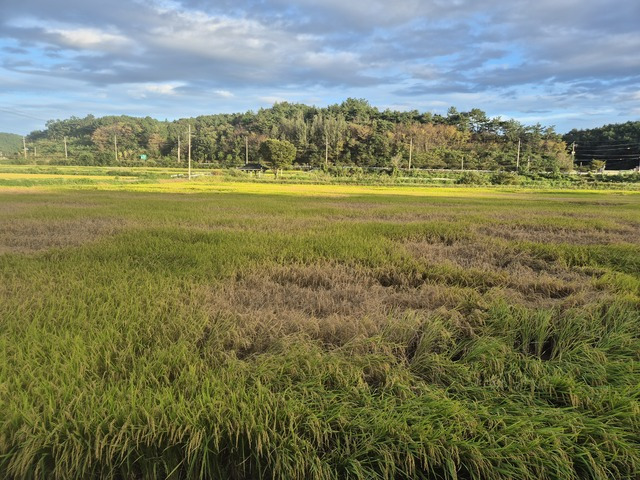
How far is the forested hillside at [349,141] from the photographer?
71.9 m

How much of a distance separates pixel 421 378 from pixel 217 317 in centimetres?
179

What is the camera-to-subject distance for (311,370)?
107 inches

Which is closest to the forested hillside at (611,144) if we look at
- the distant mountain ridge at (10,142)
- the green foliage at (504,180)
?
the green foliage at (504,180)

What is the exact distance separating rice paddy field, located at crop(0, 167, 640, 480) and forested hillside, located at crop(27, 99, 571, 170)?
63968 millimetres

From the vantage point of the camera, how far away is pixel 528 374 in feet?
9.81

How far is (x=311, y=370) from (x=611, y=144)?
9055 centimetres

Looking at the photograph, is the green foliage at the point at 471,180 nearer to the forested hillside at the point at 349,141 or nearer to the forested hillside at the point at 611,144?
the forested hillside at the point at 349,141

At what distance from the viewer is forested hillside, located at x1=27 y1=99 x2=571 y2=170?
71.9 meters

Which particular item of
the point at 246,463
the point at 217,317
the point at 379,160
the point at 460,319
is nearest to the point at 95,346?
the point at 217,317

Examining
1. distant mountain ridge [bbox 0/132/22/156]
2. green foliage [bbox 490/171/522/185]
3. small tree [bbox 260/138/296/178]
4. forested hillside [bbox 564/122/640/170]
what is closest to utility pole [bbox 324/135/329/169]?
small tree [bbox 260/138/296/178]

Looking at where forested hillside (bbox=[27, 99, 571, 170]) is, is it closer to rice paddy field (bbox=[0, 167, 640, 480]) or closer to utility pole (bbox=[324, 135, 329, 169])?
utility pole (bbox=[324, 135, 329, 169])

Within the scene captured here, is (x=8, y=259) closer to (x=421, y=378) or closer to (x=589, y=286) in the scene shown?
(x=421, y=378)

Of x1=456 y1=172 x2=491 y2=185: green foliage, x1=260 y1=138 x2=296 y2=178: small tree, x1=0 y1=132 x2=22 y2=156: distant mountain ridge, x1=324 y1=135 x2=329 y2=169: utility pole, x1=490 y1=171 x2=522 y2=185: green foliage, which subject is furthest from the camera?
x1=0 y1=132 x2=22 y2=156: distant mountain ridge

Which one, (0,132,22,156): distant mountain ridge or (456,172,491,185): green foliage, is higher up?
(0,132,22,156): distant mountain ridge
